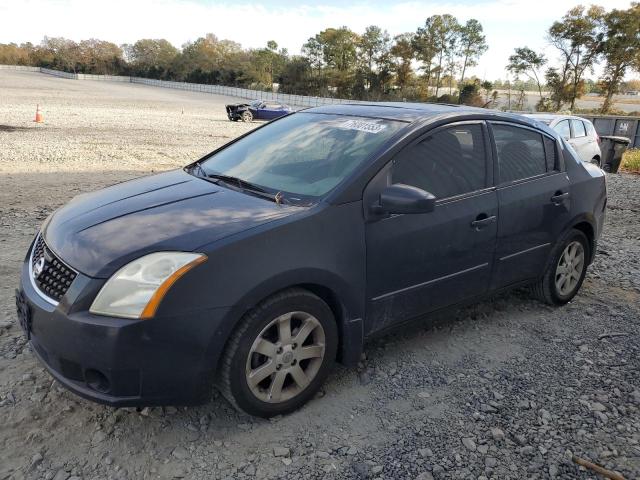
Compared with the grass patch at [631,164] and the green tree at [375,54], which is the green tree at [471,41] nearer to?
the green tree at [375,54]

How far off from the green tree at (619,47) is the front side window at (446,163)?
43.9 meters

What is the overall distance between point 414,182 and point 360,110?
857mm

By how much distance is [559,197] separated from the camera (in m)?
4.12

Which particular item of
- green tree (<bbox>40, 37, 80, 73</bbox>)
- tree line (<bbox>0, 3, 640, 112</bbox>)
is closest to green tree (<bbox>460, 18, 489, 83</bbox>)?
tree line (<bbox>0, 3, 640, 112</bbox>)

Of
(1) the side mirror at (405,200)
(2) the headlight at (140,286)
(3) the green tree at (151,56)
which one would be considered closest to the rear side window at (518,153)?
(1) the side mirror at (405,200)

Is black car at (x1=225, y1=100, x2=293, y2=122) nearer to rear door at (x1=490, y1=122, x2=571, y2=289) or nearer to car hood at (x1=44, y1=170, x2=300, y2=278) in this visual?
rear door at (x1=490, y1=122, x2=571, y2=289)

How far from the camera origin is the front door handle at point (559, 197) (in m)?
4.08

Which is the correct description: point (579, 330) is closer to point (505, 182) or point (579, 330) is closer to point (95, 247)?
point (505, 182)

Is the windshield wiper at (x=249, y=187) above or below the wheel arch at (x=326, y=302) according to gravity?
above

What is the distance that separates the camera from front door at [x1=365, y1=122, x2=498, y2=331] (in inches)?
120

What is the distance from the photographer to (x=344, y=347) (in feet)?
9.83

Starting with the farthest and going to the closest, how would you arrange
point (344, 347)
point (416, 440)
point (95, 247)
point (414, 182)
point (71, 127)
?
point (71, 127), point (414, 182), point (344, 347), point (416, 440), point (95, 247)

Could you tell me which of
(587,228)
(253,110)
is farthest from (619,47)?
(587,228)

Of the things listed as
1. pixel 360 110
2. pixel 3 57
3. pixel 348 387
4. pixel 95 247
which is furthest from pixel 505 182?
pixel 3 57
